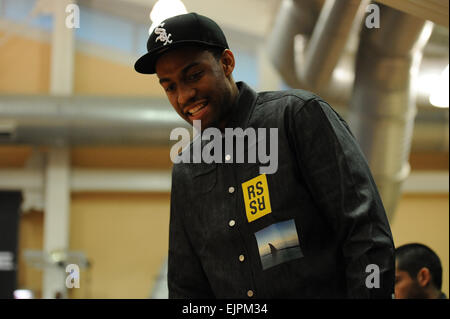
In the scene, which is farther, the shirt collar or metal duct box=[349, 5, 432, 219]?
metal duct box=[349, 5, 432, 219]

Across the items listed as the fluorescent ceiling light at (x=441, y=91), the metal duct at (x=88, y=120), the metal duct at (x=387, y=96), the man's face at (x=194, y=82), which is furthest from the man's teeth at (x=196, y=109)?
the metal duct at (x=88, y=120)

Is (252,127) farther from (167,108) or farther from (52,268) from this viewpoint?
(52,268)

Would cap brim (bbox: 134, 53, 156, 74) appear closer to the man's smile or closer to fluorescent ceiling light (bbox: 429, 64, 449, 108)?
the man's smile

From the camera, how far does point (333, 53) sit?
3.72 m

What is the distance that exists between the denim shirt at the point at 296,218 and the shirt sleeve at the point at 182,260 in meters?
0.02

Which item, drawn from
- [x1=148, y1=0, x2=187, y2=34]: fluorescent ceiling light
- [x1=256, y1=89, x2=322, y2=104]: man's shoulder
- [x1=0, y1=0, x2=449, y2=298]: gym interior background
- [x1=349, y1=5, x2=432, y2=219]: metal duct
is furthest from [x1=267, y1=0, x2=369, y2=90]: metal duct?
[x1=256, y1=89, x2=322, y2=104]: man's shoulder

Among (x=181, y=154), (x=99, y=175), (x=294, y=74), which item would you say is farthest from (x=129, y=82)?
(x=181, y=154)

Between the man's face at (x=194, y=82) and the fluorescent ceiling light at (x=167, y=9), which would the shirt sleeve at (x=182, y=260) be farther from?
the fluorescent ceiling light at (x=167, y=9)

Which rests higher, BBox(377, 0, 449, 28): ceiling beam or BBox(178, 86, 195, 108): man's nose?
BBox(377, 0, 449, 28): ceiling beam

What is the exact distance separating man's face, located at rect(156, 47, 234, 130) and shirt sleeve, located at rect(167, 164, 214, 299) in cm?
16

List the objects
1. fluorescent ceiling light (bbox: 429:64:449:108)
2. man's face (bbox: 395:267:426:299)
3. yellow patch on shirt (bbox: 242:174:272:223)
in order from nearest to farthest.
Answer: yellow patch on shirt (bbox: 242:174:272:223)
man's face (bbox: 395:267:426:299)
fluorescent ceiling light (bbox: 429:64:449:108)

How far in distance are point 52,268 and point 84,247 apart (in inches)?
14.9

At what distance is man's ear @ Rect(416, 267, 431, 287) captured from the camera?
8.84 ft

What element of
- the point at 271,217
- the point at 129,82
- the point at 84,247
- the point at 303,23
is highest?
the point at 129,82
